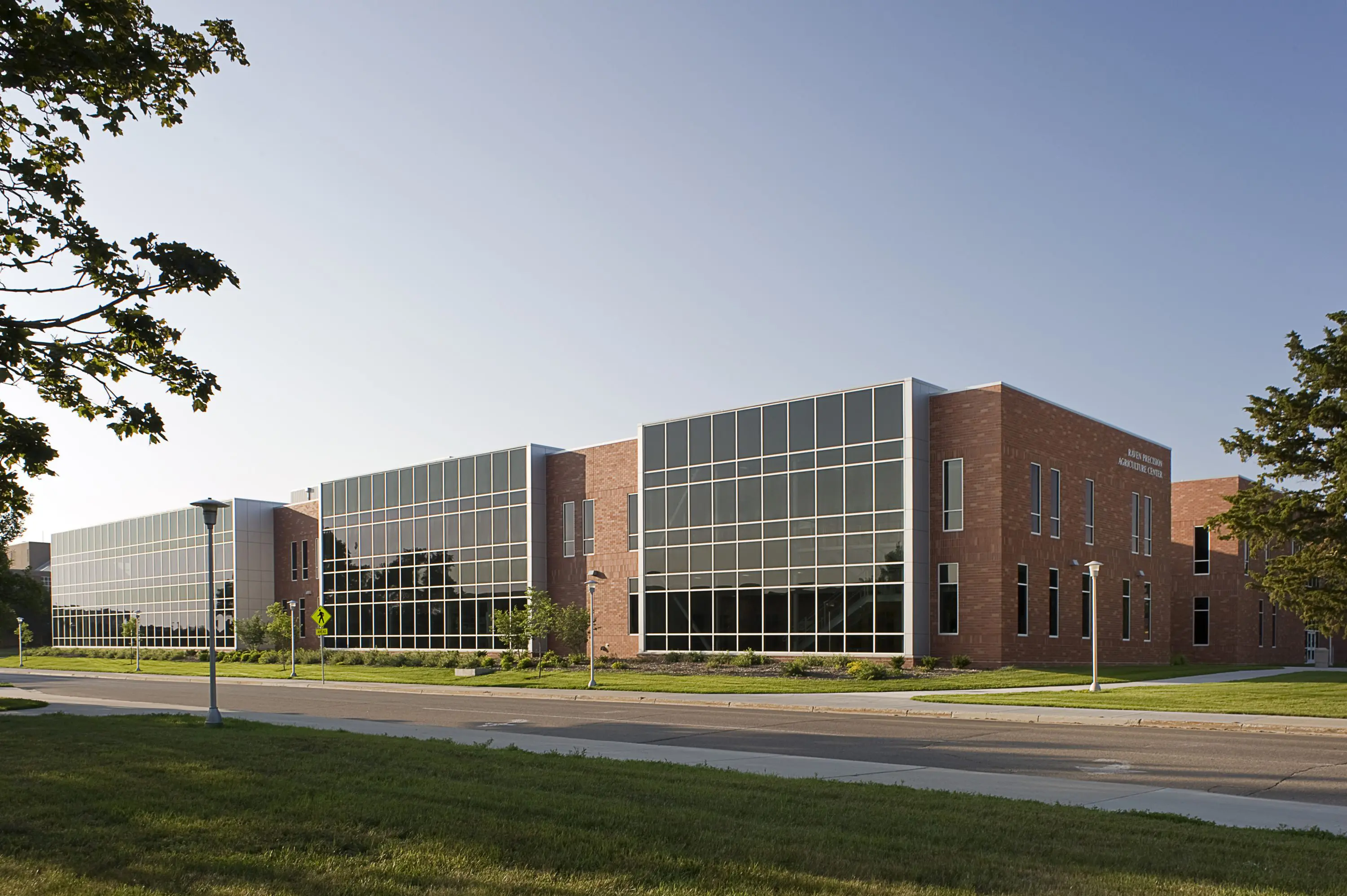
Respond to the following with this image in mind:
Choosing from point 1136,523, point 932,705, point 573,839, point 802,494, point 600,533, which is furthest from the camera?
point 600,533

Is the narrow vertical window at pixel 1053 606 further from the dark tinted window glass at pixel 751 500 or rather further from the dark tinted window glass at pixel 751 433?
the dark tinted window glass at pixel 751 433

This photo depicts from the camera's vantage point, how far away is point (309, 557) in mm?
70625

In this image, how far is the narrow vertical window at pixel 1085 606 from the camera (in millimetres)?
42438

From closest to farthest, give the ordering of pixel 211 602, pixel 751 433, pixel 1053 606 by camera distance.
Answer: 1. pixel 211 602
2. pixel 1053 606
3. pixel 751 433

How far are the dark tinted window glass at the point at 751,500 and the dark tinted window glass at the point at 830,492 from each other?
2981mm

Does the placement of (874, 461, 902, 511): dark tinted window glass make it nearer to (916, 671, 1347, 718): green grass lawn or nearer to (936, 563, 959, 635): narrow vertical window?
(936, 563, 959, 635): narrow vertical window

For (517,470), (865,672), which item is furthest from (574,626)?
(865,672)

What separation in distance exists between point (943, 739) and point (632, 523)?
102 feet

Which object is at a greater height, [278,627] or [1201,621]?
[1201,621]

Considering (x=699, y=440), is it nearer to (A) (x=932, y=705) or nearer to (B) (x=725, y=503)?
(B) (x=725, y=503)

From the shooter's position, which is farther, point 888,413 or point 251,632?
point 251,632

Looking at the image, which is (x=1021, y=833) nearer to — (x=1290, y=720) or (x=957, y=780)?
(x=957, y=780)

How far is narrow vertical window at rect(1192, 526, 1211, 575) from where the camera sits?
57344 mm

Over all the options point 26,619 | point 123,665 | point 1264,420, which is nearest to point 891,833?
point 1264,420
